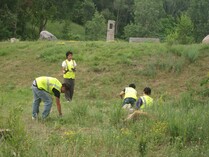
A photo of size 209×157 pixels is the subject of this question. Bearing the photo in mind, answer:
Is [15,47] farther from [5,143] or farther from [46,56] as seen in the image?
[5,143]

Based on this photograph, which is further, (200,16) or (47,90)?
(200,16)

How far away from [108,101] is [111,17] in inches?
2026

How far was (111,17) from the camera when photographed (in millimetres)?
64312

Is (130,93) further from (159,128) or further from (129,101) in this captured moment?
(159,128)

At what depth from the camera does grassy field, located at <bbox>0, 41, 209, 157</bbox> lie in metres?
5.71

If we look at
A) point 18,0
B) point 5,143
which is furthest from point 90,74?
point 18,0

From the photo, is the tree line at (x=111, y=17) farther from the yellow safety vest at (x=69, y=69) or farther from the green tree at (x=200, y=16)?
the yellow safety vest at (x=69, y=69)

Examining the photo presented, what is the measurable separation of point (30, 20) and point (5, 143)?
109 ft

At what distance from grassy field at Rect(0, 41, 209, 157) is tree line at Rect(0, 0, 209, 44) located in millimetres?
4225

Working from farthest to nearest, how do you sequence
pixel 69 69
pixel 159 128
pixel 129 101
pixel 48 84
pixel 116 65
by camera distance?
pixel 116 65
pixel 69 69
pixel 129 101
pixel 48 84
pixel 159 128

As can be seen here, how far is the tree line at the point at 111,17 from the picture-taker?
3504 centimetres

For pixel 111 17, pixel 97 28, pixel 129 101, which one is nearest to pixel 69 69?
pixel 129 101

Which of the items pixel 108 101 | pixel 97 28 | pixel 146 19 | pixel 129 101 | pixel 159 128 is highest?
pixel 146 19

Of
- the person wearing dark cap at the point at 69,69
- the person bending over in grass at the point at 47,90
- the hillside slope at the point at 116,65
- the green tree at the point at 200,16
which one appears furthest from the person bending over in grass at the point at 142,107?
the green tree at the point at 200,16
